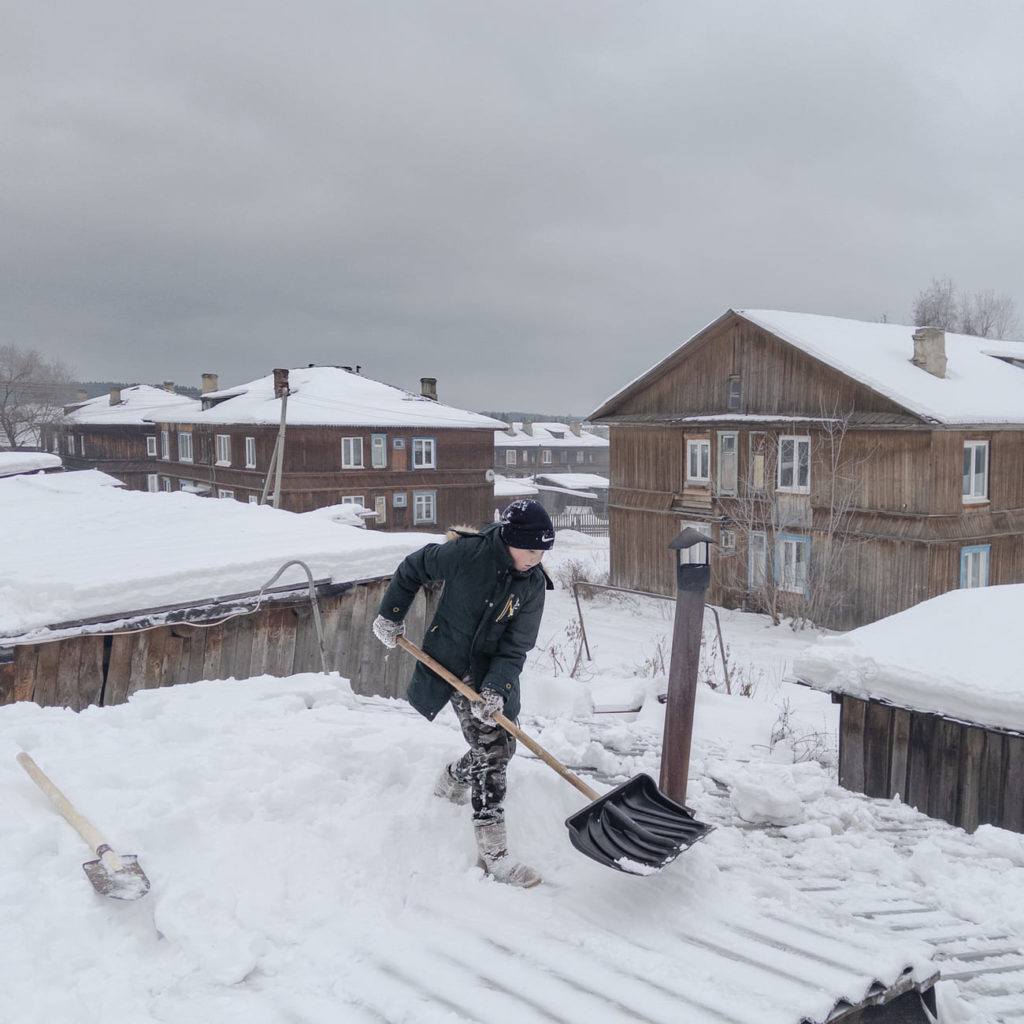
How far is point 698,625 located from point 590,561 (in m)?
24.7

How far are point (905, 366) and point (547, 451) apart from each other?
136 ft

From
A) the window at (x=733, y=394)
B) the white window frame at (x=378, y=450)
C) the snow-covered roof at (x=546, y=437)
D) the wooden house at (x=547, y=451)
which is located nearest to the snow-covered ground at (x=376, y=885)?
the window at (x=733, y=394)

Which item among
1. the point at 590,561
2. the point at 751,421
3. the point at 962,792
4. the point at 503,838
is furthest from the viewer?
the point at 590,561

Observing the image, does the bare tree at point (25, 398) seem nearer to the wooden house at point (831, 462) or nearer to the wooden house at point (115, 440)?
the wooden house at point (115, 440)

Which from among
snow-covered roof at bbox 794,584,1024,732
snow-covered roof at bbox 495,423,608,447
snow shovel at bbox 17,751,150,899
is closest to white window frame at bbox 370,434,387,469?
snow-covered roof at bbox 495,423,608,447

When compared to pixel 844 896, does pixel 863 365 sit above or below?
above

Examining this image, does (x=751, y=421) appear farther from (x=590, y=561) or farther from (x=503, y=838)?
(x=503, y=838)

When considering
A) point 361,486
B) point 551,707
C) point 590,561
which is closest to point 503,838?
point 551,707

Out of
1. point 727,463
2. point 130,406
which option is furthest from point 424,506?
point 130,406

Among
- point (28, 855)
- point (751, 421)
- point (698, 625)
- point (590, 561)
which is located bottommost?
point (590, 561)

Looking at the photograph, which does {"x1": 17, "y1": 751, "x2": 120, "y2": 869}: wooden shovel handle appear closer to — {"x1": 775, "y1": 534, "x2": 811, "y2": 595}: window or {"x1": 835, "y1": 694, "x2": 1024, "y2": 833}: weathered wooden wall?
{"x1": 835, "y1": 694, "x2": 1024, "y2": 833}: weathered wooden wall

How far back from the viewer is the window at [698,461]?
22969 mm

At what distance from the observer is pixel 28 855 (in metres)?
3.21

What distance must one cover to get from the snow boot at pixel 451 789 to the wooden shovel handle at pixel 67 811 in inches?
61.4
